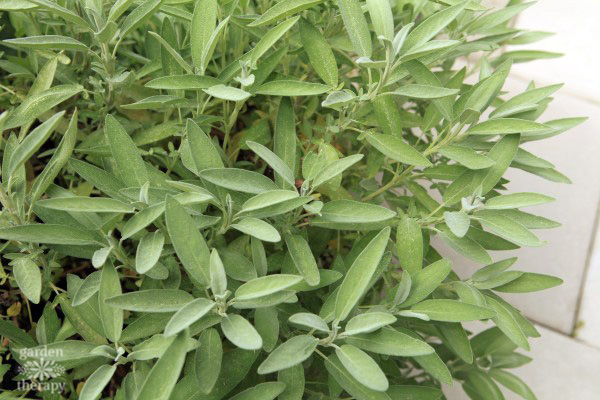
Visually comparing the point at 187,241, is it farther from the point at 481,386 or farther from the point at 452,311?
the point at 481,386

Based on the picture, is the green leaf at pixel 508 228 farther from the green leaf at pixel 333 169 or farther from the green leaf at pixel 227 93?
the green leaf at pixel 227 93

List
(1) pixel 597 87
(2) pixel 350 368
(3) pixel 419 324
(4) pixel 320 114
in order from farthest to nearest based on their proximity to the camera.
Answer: (1) pixel 597 87, (4) pixel 320 114, (3) pixel 419 324, (2) pixel 350 368

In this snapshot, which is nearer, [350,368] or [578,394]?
[350,368]

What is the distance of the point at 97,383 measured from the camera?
499 millimetres

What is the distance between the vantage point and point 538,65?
1.51 metres

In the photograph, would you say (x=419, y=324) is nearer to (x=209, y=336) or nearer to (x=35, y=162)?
(x=209, y=336)

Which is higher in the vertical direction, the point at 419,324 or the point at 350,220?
the point at 350,220

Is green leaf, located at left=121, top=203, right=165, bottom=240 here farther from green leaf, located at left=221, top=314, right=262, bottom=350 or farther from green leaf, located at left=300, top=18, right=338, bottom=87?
green leaf, located at left=300, top=18, right=338, bottom=87

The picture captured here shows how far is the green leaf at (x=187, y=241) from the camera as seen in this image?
48 centimetres

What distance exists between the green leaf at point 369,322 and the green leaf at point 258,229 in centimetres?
10

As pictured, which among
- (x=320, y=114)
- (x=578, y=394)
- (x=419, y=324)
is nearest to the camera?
(x=419, y=324)

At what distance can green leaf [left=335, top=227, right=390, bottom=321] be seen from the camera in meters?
0.52

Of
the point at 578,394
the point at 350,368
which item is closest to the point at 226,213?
the point at 350,368

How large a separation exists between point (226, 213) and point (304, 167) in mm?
90
